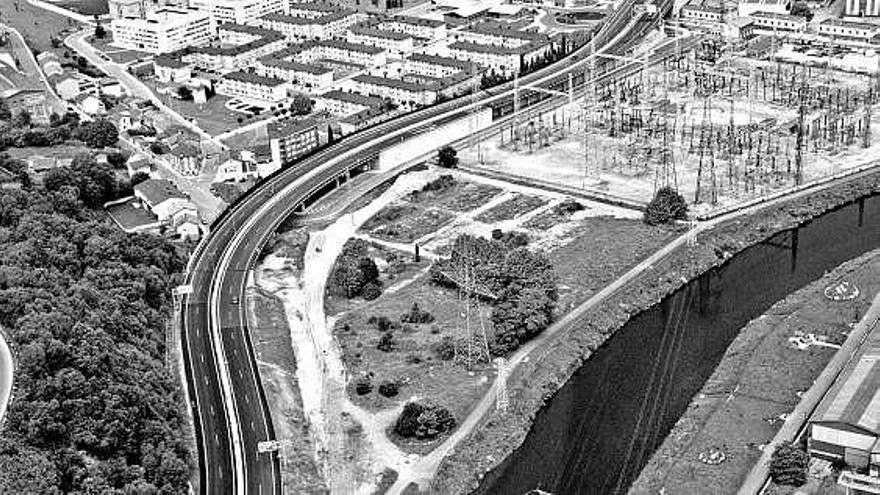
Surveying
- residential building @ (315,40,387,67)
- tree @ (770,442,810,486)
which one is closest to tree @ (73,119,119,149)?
residential building @ (315,40,387,67)

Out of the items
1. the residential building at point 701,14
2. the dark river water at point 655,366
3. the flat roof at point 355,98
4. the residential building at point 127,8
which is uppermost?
the residential building at point 127,8

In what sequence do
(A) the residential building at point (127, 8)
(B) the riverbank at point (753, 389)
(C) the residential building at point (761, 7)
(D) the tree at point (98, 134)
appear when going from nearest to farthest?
(B) the riverbank at point (753, 389) → (D) the tree at point (98, 134) → (C) the residential building at point (761, 7) → (A) the residential building at point (127, 8)

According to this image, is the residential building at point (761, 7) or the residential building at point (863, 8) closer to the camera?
the residential building at point (863, 8)

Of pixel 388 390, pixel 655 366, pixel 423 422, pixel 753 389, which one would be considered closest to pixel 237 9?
pixel 388 390

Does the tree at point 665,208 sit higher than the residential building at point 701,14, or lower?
lower

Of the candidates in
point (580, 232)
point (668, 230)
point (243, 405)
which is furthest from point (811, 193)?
point (243, 405)

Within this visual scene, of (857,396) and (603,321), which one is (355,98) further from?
(857,396)

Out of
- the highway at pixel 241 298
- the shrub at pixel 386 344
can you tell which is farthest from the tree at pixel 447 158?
the shrub at pixel 386 344

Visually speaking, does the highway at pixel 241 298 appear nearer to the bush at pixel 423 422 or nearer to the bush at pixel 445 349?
the bush at pixel 423 422
